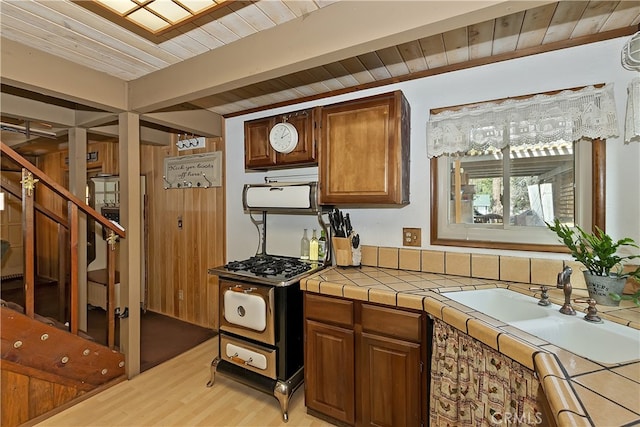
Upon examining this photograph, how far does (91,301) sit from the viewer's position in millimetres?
3852

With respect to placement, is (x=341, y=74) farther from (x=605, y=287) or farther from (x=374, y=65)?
(x=605, y=287)

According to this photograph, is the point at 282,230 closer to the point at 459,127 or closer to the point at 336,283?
the point at 336,283

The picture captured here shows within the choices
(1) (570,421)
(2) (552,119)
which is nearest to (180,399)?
(1) (570,421)

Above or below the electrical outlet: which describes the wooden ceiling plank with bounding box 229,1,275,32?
above

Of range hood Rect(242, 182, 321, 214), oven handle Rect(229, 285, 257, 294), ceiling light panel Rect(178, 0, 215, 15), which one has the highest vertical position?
ceiling light panel Rect(178, 0, 215, 15)

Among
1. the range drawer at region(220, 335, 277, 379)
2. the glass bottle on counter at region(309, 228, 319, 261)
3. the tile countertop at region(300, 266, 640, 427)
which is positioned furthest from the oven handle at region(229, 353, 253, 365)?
the glass bottle on counter at region(309, 228, 319, 261)

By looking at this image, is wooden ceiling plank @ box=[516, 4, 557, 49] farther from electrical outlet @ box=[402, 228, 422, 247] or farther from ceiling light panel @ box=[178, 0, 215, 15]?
ceiling light panel @ box=[178, 0, 215, 15]

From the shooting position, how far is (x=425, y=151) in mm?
2115

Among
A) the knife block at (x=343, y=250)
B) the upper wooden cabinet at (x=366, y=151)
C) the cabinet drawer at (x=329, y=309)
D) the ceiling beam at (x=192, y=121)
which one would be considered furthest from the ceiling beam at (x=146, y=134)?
the cabinet drawer at (x=329, y=309)

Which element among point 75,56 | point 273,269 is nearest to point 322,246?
point 273,269

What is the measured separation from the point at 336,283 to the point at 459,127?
51.0 inches

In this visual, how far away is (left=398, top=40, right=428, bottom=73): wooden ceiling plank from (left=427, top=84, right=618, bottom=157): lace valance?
33 centimetres

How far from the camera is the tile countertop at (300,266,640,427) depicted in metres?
0.69

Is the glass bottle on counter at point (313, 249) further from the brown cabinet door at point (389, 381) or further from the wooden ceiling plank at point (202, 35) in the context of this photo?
the wooden ceiling plank at point (202, 35)
